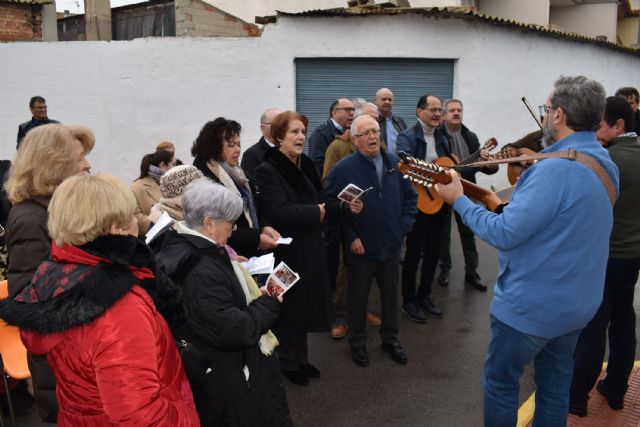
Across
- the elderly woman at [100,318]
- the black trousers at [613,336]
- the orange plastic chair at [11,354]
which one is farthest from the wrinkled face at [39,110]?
the black trousers at [613,336]

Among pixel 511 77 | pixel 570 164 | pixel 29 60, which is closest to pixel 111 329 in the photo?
pixel 570 164

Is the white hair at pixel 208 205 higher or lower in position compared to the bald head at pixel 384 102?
lower

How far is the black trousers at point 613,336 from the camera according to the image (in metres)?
3.55

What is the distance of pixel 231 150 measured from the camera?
4125mm

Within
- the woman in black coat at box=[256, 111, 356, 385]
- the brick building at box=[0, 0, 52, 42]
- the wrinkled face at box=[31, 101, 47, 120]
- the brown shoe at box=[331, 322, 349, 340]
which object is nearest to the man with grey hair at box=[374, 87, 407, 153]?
the brown shoe at box=[331, 322, 349, 340]

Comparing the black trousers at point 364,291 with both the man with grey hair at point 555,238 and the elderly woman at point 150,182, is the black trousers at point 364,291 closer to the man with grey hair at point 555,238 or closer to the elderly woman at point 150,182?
the man with grey hair at point 555,238

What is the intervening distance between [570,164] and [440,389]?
7.70 ft

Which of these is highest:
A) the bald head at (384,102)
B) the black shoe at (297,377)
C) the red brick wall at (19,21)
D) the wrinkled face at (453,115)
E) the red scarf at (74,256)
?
the red brick wall at (19,21)

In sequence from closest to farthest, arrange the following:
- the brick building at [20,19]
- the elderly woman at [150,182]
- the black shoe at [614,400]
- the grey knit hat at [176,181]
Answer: the grey knit hat at [176,181] < the black shoe at [614,400] < the elderly woman at [150,182] < the brick building at [20,19]

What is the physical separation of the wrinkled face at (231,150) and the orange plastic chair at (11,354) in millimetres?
1731

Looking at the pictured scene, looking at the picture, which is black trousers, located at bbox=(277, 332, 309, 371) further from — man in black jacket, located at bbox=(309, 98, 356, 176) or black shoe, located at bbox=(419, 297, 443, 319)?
man in black jacket, located at bbox=(309, 98, 356, 176)

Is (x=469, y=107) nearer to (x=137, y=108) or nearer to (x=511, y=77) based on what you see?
(x=511, y=77)

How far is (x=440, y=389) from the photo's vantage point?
4.29m

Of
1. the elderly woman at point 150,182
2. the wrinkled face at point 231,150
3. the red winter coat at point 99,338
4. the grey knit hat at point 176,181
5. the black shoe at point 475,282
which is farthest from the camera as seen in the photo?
the black shoe at point 475,282
